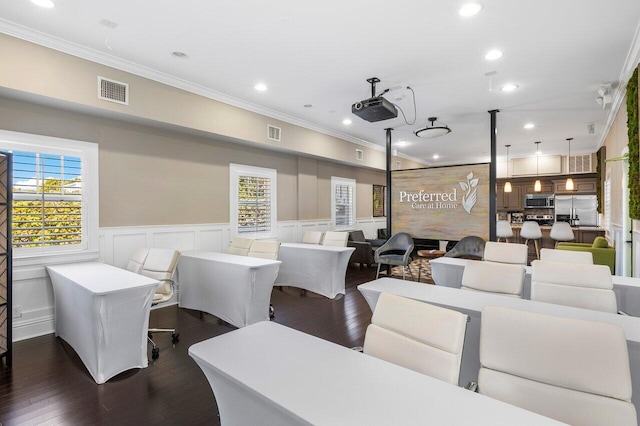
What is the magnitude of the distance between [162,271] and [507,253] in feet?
12.2

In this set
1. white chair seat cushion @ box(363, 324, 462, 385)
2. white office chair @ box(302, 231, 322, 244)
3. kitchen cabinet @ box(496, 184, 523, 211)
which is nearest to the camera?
white chair seat cushion @ box(363, 324, 462, 385)

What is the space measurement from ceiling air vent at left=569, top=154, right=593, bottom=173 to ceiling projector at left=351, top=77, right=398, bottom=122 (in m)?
7.96

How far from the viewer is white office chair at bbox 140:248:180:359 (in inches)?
139

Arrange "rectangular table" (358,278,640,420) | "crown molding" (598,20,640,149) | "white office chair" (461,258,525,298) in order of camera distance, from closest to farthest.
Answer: "rectangular table" (358,278,640,420), "white office chair" (461,258,525,298), "crown molding" (598,20,640,149)

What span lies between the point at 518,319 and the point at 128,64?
4.53m

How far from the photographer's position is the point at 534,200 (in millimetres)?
9852

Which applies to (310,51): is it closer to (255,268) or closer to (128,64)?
(128,64)

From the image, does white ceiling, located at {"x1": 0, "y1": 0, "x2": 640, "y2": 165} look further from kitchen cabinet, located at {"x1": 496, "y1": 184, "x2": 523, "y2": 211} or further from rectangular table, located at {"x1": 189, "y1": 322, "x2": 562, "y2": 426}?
kitchen cabinet, located at {"x1": 496, "y1": 184, "x2": 523, "y2": 211}

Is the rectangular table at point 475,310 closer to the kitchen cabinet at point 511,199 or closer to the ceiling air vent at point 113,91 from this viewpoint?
the ceiling air vent at point 113,91

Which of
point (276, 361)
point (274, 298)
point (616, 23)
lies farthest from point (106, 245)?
point (616, 23)

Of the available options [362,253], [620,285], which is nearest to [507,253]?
[620,285]

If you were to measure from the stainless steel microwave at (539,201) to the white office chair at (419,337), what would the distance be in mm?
10096

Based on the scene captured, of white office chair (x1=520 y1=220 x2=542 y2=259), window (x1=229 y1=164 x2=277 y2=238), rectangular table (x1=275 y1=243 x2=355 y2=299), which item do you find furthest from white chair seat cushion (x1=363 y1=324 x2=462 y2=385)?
white office chair (x1=520 y1=220 x2=542 y2=259)

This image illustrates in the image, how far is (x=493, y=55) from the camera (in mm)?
3676
